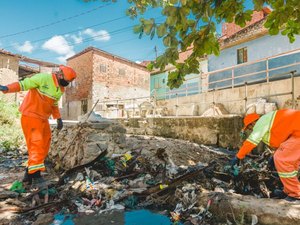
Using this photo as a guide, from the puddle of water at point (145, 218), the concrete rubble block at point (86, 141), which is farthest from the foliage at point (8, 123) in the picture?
the puddle of water at point (145, 218)

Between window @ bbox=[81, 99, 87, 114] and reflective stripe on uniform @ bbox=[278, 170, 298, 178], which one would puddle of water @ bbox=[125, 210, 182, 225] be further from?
window @ bbox=[81, 99, 87, 114]

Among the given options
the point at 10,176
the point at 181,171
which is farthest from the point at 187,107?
the point at 10,176

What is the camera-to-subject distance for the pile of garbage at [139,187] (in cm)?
275

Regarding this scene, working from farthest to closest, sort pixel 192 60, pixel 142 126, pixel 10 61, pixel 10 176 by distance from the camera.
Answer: pixel 10 61 < pixel 142 126 < pixel 10 176 < pixel 192 60

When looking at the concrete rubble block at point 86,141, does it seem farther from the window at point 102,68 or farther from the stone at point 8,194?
the window at point 102,68

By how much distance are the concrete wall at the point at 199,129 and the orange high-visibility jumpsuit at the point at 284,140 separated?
10.4ft

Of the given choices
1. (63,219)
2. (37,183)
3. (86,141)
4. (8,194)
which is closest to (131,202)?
(63,219)

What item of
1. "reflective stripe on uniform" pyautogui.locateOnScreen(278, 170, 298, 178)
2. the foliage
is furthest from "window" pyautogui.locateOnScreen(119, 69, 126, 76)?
"reflective stripe on uniform" pyautogui.locateOnScreen(278, 170, 298, 178)

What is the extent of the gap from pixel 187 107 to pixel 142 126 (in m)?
4.28

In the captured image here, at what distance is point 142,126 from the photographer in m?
9.41

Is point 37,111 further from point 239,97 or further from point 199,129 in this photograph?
point 239,97

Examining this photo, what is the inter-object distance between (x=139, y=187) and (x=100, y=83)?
20.1 meters

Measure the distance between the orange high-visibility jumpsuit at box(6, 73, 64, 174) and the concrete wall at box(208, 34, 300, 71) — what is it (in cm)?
1244

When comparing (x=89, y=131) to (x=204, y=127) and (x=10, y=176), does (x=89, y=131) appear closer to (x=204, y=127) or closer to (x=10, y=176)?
(x=10, y=176)
